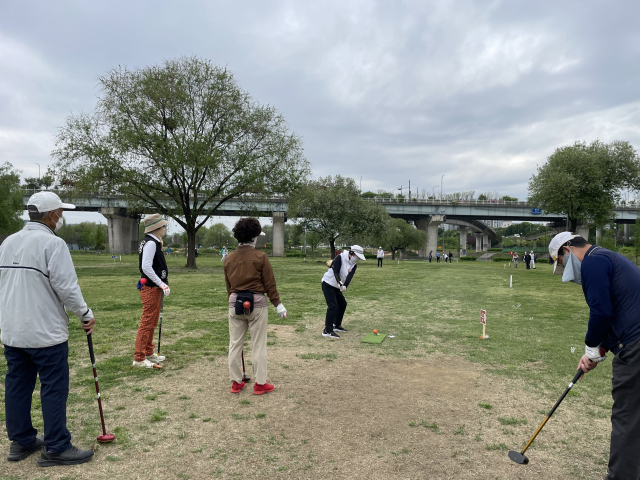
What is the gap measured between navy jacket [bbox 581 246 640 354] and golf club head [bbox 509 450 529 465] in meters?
1.33

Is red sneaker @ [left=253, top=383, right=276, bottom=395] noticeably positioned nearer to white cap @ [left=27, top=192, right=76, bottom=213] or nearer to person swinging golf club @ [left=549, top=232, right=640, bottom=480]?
white cap @ [left=27, top=192, right=76, bottom=213]

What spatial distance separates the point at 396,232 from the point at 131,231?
49820 millimetres

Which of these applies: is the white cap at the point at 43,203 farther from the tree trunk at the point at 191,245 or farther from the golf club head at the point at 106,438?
the tree trunk at the point at 191,245

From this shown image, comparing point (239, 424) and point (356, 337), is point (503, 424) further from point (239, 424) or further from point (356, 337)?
point (356, 337)

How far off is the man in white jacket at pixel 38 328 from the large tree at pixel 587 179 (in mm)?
37035

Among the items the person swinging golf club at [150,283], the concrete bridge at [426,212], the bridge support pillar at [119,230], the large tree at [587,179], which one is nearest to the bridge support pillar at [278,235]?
the concrete bridge at [426,212]

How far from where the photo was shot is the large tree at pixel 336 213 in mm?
47406

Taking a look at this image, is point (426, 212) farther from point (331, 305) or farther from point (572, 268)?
point (572, 268)

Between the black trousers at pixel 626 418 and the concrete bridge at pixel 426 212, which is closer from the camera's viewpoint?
the black trousers at pixel 626 418

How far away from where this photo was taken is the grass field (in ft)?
12.8

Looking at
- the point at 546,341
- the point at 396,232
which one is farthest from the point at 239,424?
the point at 396,232

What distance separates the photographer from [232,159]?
98.5ft

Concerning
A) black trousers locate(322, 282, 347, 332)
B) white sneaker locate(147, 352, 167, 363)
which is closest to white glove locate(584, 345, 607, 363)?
black trousers locate(322, 282, 347, 332)

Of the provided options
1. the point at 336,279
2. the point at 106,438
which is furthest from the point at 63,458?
the point at 336,279
